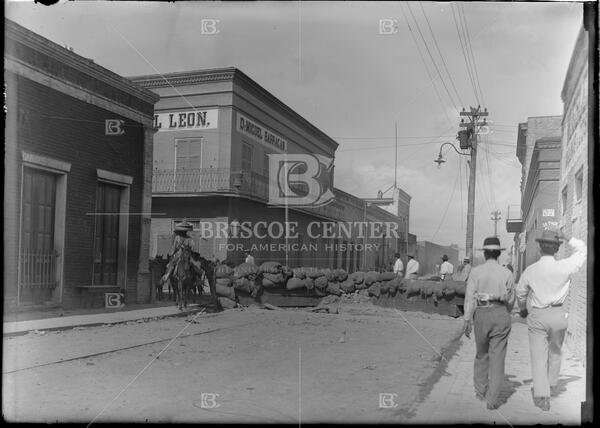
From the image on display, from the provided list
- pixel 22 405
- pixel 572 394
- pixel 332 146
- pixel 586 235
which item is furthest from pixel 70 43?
pixel 572 394

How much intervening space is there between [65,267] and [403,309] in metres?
6.70

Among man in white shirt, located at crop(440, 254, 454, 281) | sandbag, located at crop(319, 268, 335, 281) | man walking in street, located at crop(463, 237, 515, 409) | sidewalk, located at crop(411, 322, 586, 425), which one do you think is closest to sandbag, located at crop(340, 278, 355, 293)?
sandbag, located at crop(319, 268, 335, 281)

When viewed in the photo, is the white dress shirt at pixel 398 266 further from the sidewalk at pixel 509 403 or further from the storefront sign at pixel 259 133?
the sidewalk at pixel 509 403

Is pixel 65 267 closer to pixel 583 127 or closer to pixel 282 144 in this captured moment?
pixel 282 144

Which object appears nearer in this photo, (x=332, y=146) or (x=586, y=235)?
(x=586, y=235)

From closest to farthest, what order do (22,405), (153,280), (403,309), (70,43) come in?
(22,405) → (70,43) → (153,280) → (403,309)

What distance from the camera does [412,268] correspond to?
33.8ft

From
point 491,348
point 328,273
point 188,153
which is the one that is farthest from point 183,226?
point 491,348

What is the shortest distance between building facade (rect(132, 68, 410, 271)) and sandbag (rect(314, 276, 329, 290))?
1969mm

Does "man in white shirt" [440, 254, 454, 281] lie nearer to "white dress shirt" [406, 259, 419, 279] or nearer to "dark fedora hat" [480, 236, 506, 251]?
"white dress shirt" [406, 259, 419, 279]

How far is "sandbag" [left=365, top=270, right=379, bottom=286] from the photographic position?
11120 mm

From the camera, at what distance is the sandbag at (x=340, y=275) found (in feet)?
36.2

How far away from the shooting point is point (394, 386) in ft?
20.1

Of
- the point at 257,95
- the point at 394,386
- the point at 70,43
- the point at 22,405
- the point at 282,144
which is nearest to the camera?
the point at 22,405
